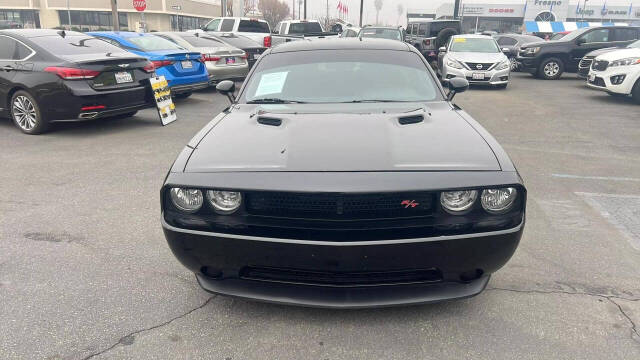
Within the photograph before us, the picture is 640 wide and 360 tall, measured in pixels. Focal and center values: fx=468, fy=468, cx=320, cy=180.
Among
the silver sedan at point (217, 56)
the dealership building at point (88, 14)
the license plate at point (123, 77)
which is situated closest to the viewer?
the license plate at point (123, 77)

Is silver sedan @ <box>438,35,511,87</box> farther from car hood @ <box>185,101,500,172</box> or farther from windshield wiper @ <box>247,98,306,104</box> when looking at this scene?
car hood @ <box>185,101,500,172</box>

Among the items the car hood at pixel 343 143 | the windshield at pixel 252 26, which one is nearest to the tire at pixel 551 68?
the windshield at pixel 252 26

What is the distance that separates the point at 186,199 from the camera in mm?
2453

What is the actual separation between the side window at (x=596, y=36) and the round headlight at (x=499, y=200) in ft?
52.8

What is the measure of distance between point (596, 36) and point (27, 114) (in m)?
16.6

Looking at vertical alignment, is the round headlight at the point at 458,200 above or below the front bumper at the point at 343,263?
above

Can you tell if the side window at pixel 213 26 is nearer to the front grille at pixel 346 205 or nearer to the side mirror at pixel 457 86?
the side mirror at pixel 457 86

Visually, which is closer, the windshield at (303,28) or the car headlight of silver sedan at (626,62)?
the car headlight of silver sedan at (626,62)

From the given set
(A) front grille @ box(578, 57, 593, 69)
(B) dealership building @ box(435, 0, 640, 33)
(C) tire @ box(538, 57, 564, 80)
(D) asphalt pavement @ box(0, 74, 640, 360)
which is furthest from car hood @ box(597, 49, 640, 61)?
(B) dealership building @ box(435, 0, 640, 33)

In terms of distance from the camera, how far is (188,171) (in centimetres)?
247

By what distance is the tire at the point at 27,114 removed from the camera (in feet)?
23.7

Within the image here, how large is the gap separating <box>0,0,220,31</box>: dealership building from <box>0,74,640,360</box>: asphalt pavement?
6125 cm

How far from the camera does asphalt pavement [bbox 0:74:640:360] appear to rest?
A: 2.46 m

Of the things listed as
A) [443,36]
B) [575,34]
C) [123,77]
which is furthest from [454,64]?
[123,77]
